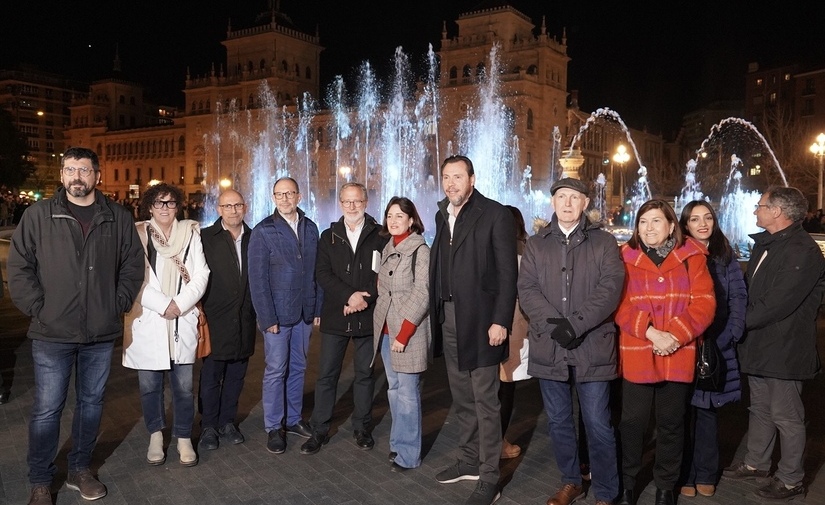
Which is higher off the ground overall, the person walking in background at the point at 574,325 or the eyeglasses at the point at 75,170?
the eyeglasses at the point at 75,170

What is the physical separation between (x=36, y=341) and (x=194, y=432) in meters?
1.86

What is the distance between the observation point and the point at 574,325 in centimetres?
446

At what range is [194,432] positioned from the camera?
6238 mm

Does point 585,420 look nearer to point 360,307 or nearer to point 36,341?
point 360,307

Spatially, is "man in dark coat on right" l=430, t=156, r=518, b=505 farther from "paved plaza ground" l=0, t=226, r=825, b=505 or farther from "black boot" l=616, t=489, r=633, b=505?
"black boot" l=616, t=489, r=633, b=505

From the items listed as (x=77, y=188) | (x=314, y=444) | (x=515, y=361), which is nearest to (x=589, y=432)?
→ (x=515, y=361)

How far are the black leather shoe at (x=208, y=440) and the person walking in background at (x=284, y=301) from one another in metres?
0.42

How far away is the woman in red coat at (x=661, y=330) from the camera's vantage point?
4516 millimetres

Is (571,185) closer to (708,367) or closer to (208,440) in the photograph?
(708,367)

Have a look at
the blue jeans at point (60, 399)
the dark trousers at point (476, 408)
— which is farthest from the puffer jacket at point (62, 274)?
the dark trousers at point (476, 408)

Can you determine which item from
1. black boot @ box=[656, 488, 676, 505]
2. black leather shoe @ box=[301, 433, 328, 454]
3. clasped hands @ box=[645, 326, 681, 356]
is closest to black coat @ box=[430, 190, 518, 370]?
clasped hands @ box=[645, 326, 681, 356]

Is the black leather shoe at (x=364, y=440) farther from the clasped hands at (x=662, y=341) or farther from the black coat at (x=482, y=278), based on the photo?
the clasped hands at (x=662, y=341)

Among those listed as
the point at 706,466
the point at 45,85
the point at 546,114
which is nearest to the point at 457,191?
the point at 706,466

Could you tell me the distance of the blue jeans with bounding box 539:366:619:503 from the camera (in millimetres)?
4594
